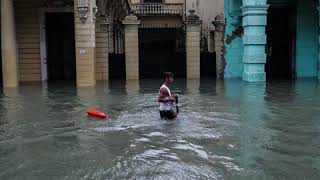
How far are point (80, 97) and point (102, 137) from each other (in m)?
7.70

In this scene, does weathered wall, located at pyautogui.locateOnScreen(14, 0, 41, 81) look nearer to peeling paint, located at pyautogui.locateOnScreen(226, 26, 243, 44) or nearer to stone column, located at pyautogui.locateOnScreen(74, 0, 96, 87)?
stone column, located at pyautogui.locateOnScreen(74, 0, 96, 87)

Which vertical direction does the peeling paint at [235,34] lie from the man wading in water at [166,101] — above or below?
above

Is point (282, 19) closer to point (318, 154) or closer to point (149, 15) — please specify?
point (149, 15)

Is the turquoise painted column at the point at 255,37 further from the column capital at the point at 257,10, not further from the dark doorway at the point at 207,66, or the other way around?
the dark doorway at the point at 207,66

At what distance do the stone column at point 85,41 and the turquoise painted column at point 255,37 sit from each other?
6.52 metres

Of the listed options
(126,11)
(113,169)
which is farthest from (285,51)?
(113,169)

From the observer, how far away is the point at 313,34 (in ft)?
86.2

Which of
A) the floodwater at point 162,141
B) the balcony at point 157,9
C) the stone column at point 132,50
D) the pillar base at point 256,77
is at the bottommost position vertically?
the floodwater at point 162,141

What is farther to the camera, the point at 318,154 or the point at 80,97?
the point at 80,97

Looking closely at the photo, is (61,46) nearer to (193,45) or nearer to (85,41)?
(193,45)

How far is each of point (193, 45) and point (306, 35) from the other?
5802 mm

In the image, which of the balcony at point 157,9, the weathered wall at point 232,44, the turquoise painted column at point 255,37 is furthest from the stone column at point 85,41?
the balcony at point 157,9

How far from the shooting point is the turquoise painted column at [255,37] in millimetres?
21703

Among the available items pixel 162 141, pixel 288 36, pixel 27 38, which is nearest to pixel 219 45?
pixel 288 36
